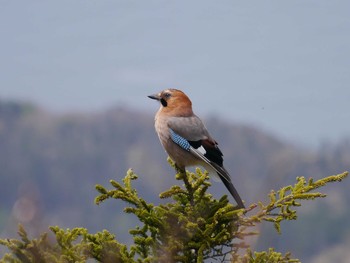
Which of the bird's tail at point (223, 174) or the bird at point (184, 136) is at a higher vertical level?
the bird at point (184, 136)

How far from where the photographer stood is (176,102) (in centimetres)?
1320

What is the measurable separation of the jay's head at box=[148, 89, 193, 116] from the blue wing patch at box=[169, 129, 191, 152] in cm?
32

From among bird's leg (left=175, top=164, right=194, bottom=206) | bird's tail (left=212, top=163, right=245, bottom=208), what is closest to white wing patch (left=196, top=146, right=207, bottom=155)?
bird's tail (left=212, top=163, right=245, bottom=208)

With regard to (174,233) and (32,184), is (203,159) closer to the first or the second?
(174,233)

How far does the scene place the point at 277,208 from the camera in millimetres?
10062

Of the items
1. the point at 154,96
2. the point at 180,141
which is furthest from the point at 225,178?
the point at 154,96

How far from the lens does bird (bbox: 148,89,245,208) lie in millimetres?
12078

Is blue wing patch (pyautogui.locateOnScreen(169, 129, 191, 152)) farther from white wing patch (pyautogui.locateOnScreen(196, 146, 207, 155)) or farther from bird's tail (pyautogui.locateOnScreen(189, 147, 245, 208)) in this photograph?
bird's tail (pyautogui.locateOnScreen(189, 147, 245, 208))

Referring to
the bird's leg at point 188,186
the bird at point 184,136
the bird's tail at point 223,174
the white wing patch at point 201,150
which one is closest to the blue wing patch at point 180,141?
the bird at point 184,136

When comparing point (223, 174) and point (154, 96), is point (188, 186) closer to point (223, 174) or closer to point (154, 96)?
point (223, 174)

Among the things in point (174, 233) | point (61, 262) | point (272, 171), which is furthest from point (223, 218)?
point (272, 171)

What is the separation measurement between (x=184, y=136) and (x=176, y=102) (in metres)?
0.58

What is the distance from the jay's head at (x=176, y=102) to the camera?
13.1 meters

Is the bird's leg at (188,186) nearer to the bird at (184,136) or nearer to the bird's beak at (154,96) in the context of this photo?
the bird at (184,136)
